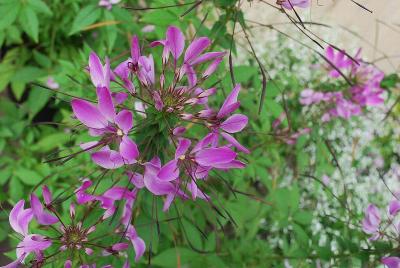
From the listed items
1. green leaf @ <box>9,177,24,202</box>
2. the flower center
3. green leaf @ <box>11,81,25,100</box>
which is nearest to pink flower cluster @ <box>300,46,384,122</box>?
the flower center

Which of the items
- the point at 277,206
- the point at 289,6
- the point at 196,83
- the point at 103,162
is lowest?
the point at 277,206

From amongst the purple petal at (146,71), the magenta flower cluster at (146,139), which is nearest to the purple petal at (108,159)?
the magenta flower cluster at (146,139)

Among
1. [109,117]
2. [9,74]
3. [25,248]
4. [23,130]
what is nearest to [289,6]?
[109,117]

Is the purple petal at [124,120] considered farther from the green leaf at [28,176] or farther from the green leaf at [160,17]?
the green leaf at [28,176]

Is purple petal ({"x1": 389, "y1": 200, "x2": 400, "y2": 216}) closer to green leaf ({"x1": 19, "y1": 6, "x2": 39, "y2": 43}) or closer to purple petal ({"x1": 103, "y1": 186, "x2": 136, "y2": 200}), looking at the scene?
purple petal ({"x1": 103, "y1": 186, "x2": 136, "y2": 200})

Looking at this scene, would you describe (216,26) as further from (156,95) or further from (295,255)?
(295,255)

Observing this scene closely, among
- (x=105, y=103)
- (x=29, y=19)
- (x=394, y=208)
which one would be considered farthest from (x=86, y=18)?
(x=394, y=208)

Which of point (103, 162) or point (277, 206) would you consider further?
point (277, 206)

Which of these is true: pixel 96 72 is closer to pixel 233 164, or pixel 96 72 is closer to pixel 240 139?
pixel 233 164
